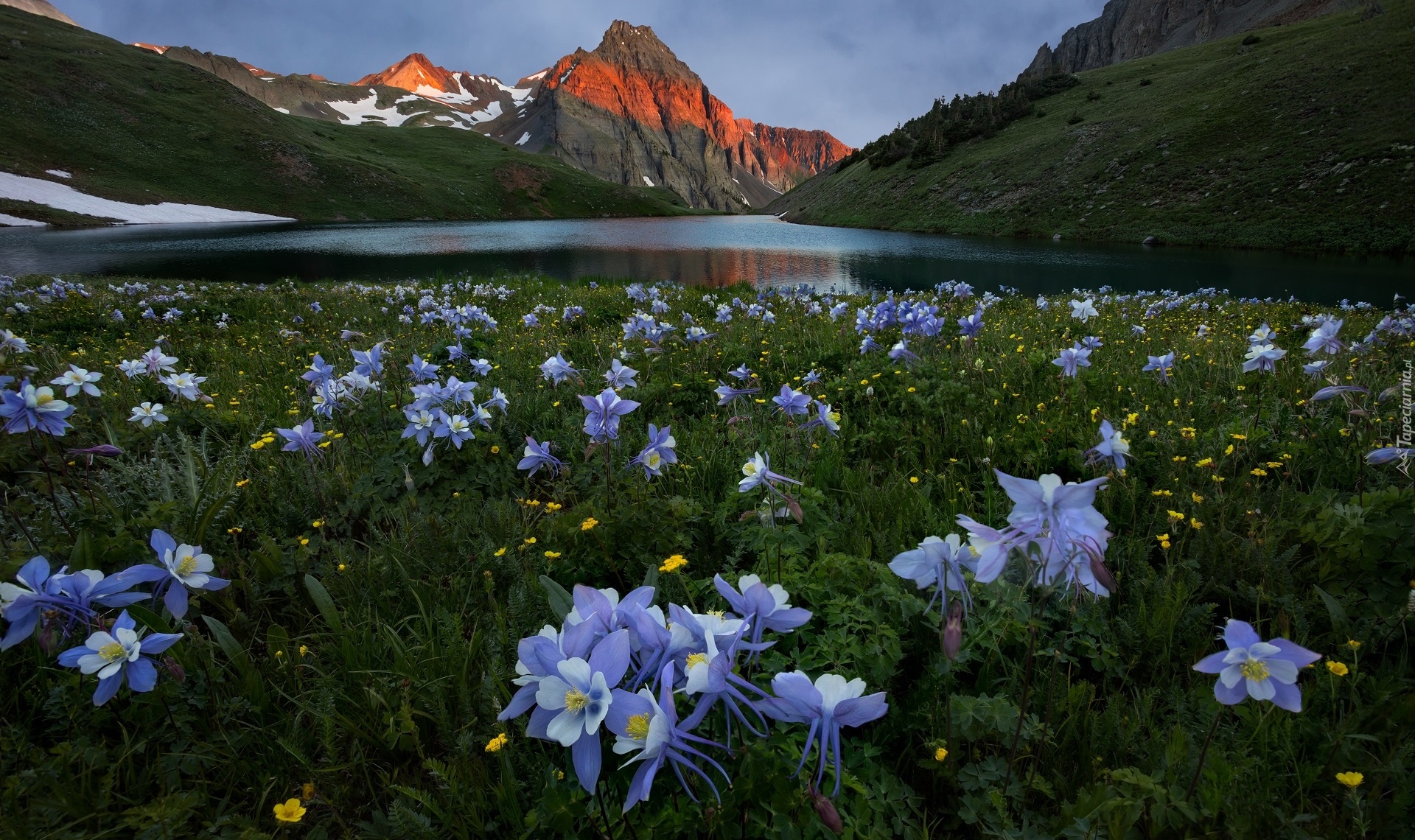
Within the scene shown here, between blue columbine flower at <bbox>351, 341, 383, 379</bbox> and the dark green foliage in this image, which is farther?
the dark green foliage

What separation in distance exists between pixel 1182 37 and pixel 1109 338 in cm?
18243

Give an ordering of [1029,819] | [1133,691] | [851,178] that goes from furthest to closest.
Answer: [851,178] < [1133,691] < [1029,819]

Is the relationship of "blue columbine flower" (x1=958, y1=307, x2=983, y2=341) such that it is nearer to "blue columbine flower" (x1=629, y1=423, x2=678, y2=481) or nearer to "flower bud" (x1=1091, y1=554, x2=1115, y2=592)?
"blue columbine flower" (x1=629, y1=423, x2=678, y2=481)

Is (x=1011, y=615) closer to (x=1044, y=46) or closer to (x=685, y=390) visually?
(x=685, y=390)

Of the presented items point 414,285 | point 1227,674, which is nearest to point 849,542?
point 1227,674

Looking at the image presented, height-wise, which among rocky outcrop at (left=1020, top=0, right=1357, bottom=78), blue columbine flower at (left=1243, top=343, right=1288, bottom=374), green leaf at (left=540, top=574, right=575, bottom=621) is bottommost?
green leaf at (left=540, top=574, right=575, bottom=621)

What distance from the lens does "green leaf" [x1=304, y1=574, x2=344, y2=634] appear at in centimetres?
237

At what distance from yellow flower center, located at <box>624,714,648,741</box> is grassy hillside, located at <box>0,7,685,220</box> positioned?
98.4m

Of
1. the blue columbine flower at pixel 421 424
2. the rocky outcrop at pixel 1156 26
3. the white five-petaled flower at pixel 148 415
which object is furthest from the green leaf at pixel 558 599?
the rocky outcrop at pixel 1156 26

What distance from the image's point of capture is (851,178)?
89750 mm

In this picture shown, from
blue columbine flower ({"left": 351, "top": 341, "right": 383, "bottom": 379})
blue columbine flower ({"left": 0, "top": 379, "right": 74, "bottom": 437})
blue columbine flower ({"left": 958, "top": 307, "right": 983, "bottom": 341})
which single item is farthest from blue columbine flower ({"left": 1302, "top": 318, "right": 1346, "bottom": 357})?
blue columbine flower ({"left": 0, "top": 379, "right": 74, "bottom": 437})

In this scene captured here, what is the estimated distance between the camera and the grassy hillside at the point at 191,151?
2822 inches

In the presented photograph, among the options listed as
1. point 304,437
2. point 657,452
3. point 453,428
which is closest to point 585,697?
point 657,452

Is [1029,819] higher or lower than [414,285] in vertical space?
lower
